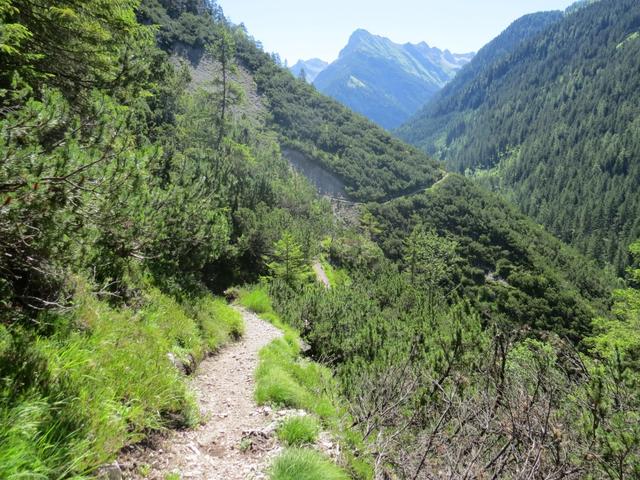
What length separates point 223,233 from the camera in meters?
12.4

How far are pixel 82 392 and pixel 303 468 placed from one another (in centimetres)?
203

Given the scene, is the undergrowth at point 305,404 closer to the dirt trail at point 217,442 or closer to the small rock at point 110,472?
the dirt trail at point 217,442

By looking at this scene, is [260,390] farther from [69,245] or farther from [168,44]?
[168,44]

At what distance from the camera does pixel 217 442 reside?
4.27 metres

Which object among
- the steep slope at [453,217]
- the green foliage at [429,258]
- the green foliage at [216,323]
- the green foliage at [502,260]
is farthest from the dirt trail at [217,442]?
the steep slope at [453,217]

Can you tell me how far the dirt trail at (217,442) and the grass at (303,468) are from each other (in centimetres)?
20

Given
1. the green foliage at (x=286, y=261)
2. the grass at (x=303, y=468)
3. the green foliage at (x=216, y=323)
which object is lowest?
the green foliage at (x=286, y=261)

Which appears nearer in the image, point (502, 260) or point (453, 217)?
point (502, 260)

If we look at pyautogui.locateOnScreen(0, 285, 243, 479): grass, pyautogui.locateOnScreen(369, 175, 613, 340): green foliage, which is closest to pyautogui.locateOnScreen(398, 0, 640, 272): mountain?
pyautogui.locateOnScreen(369, 175, 613, 340): green foliage

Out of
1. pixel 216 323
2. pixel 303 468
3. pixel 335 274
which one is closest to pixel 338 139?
pixel 335 274

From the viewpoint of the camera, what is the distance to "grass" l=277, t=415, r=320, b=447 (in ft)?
13.7

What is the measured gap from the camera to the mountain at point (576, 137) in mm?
94625

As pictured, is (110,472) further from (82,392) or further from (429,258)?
(429,258)

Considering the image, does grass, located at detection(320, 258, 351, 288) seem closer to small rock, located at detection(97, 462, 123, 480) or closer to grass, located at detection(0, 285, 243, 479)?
grass, located at detection(0, 285, 243, 479)
